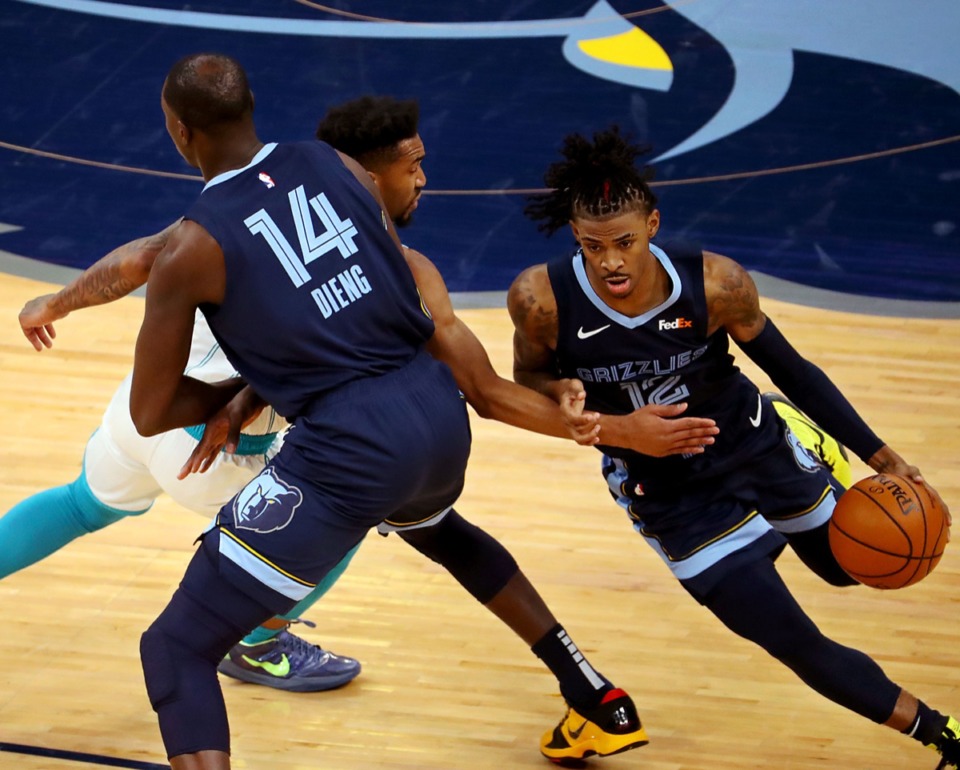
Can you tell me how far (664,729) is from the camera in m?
3.84

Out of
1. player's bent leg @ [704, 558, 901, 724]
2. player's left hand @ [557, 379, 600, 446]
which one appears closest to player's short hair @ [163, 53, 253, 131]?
player's left hand @ [557, 379, 600, 446]

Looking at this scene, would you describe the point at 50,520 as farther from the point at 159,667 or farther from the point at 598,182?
the point at 598,182

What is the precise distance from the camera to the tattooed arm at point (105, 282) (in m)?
3.33

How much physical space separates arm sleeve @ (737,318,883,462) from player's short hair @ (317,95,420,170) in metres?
0.98

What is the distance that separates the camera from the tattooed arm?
3.33 m

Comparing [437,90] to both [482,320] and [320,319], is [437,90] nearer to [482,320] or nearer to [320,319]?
[482,320]

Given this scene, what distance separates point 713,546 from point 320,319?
3.71 ft

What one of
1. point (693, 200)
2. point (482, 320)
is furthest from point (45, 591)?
point (693, 200)

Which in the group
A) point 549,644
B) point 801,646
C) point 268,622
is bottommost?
point 268,622

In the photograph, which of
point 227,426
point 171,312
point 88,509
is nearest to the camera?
point 171,312

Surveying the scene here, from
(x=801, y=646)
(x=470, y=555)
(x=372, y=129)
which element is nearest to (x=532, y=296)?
(x=372, y=129)

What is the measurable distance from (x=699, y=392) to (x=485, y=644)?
1179mm

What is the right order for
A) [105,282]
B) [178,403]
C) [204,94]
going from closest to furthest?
[204,94] → [178,403] → [105,282]

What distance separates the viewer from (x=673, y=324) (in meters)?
3.41
